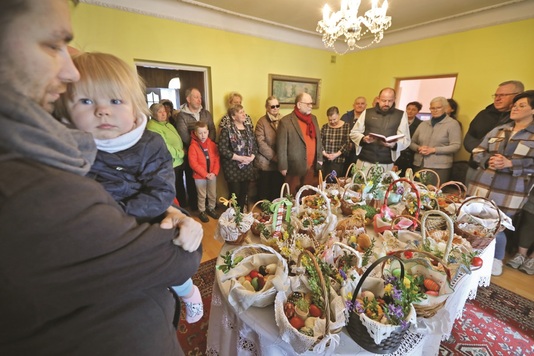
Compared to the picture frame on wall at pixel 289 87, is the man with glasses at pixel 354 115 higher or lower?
lower

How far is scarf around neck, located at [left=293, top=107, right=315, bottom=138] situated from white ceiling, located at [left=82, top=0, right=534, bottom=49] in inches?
49.5

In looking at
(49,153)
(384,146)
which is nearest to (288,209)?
(49,153)

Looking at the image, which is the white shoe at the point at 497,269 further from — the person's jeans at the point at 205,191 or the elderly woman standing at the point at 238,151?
the person's jeans at the point at 205,191

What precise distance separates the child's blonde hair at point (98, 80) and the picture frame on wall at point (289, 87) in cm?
324

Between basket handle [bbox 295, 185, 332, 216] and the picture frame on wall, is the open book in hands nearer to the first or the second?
basket handle [bbox 295, 185, 332, 216]

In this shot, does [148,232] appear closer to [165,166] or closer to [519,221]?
[165,166]

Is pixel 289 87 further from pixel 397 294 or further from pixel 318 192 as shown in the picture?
pixel 397 294

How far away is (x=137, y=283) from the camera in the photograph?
1.30 ft

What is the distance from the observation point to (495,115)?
2.39m

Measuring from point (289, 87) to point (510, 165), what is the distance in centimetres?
294

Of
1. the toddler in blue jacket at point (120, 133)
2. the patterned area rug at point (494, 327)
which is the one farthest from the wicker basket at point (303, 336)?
the patterned area rug at point (494, 327)

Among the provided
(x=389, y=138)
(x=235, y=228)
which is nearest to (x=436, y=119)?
(x=389, y=138)

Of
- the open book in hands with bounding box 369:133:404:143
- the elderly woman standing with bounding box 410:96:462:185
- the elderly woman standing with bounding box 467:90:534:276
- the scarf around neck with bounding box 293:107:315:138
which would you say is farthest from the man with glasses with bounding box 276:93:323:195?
the elderly woman standing with bounding box 467:90:534:276

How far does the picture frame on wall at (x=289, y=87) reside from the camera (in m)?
3.64
